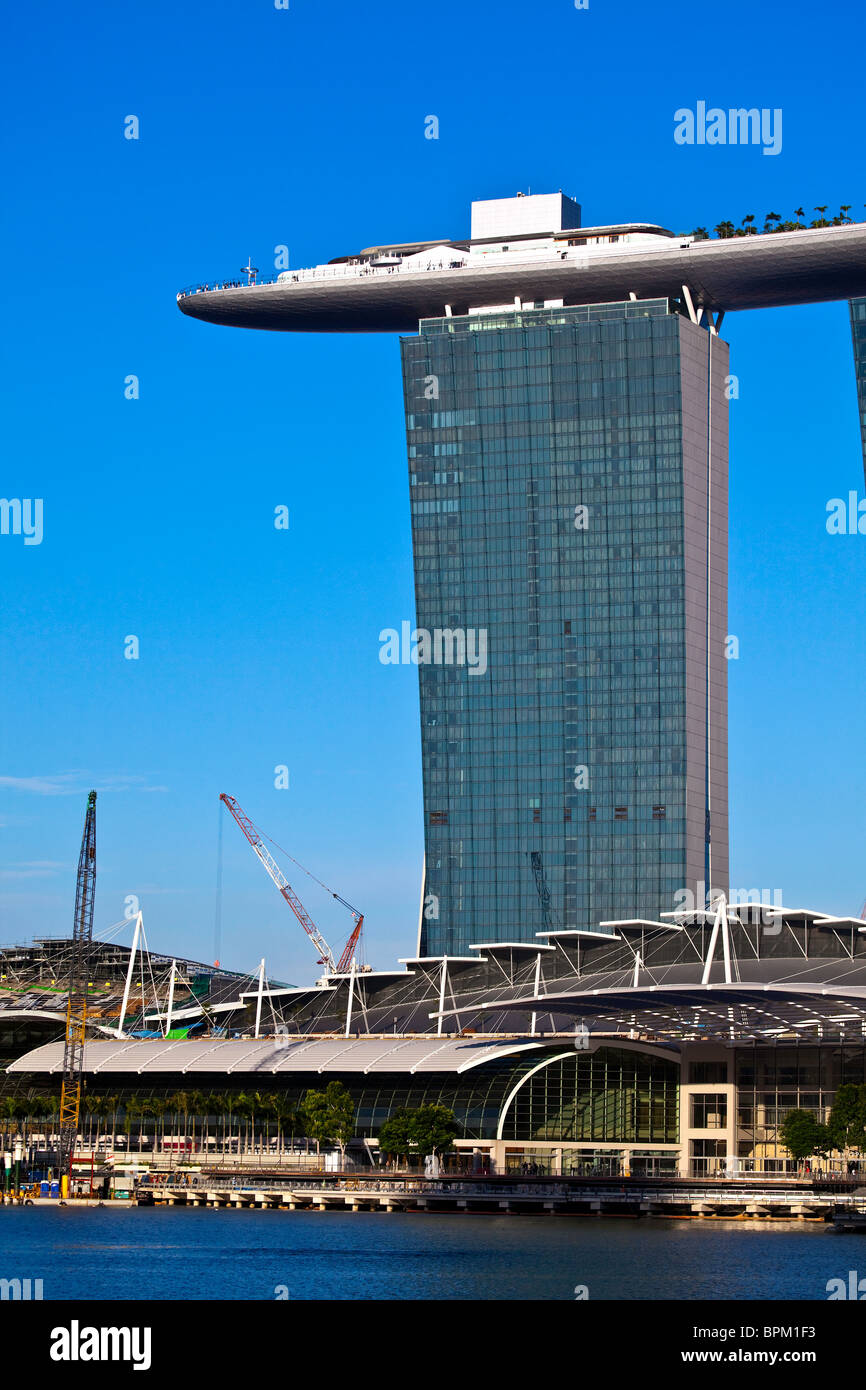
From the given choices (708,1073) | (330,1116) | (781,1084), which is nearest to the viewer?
(781,1084)

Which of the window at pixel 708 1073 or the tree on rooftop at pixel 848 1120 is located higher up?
the window at pixel 708 1073

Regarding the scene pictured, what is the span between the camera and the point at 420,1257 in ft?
A: 325

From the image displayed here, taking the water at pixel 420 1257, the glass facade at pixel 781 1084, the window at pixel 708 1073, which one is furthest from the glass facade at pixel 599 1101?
the water at pixel 420 1257

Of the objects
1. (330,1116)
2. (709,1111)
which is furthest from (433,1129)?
(709,1111)

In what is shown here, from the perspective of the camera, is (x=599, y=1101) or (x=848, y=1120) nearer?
(x=848, y=1120)

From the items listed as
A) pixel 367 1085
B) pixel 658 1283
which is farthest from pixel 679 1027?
pixel 658 1283

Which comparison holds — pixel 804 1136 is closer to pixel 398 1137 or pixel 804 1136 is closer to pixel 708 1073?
pixel 708 1073

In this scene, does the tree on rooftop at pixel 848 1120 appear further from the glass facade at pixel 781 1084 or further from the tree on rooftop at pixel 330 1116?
the tree on rooftop at pixel 330 1116

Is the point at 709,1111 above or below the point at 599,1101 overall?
below

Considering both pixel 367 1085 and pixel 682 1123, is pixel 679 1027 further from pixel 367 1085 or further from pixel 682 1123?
pixel 367 1085

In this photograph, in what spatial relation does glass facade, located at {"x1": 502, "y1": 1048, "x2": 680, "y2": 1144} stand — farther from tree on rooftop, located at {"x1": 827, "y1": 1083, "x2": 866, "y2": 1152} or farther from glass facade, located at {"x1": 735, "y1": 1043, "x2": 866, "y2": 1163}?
tree on rooftop, located at {"x1": 827, "y1": 1083, "x2": 866, "y2": 1152}

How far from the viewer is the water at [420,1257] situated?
85.3 meters

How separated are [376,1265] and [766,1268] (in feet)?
61.1
